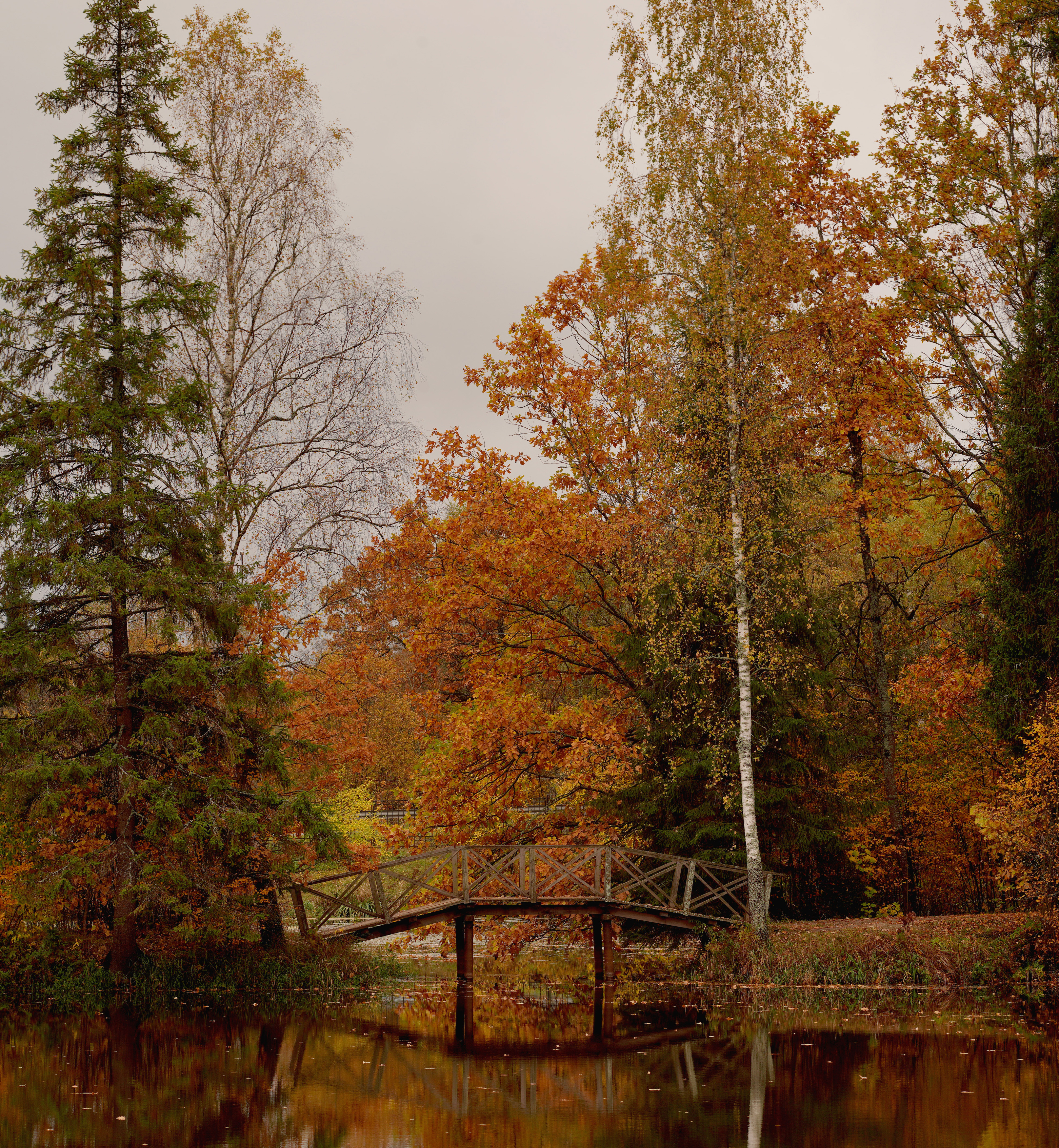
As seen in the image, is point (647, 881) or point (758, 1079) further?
point (647, 881)

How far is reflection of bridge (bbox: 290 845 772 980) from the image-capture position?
17.2 meters

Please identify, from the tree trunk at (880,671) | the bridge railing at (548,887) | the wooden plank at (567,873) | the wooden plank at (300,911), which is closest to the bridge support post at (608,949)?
the bridge railing at (548,887)

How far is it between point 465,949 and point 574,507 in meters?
7.35

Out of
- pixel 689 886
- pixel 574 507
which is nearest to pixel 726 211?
pixel 574 507

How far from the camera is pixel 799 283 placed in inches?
779

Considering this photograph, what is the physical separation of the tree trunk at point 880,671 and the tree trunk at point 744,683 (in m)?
2.79

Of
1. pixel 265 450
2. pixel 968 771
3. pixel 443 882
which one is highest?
pixel 265 450

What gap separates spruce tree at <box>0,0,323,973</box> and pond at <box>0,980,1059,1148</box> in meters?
2.43

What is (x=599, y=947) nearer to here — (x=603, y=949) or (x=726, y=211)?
(x=603, y=949)

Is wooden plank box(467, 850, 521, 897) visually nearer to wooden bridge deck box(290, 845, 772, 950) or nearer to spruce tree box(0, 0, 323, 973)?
wooden bridge deck box(290, 845, 772, 950)

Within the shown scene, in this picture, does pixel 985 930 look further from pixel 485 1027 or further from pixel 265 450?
pixel 265 450

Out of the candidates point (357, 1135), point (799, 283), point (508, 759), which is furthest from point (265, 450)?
point (357, 1135)

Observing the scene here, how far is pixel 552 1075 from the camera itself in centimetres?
1077

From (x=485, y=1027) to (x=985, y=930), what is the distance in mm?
7359
